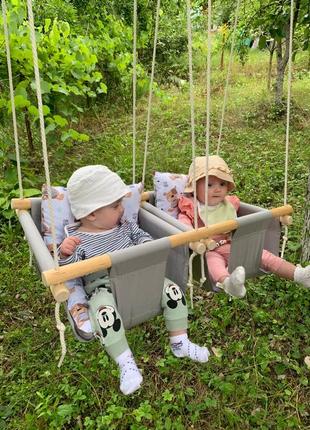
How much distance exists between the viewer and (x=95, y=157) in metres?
4.09

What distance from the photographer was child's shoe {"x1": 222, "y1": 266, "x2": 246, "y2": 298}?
1472 mm

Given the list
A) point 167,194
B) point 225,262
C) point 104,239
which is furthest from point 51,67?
point 225,262

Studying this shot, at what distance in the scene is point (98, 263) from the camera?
1.24m

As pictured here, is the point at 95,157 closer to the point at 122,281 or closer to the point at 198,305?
the point at 198,305

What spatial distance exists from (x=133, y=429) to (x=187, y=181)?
123 cm

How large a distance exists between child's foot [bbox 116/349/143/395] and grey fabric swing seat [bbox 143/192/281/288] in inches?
17.9

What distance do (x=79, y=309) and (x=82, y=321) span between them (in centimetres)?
6

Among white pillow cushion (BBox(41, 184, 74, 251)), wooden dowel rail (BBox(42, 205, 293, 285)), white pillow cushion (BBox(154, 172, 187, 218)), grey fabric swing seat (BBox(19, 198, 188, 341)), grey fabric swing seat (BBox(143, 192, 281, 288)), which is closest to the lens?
wooden dowel rail (BBox(42, 205, 293, 285))

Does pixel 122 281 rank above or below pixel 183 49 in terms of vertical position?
below

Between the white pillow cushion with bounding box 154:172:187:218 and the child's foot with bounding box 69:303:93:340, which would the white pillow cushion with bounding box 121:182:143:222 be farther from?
the child's foot with bounding box 69:303:93:340

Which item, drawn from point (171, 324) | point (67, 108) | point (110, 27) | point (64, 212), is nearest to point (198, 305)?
point (171, 324)

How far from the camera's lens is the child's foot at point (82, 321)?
1.40 meters

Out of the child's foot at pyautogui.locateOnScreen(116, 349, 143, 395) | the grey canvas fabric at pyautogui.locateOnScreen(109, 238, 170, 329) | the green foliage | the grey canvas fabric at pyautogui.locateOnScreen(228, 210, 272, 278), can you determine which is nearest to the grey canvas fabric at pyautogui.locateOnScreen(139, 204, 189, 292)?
the grey canvas fabric at pyautogui.locateOnScreen(109, 238, 170, 329)

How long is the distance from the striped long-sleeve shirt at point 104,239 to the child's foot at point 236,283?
40cm
